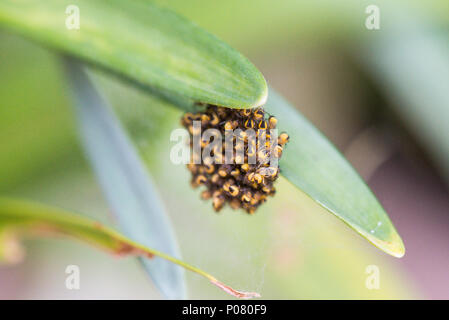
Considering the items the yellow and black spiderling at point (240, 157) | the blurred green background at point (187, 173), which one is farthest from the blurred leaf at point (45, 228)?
the blurred green background at point (187, 173)

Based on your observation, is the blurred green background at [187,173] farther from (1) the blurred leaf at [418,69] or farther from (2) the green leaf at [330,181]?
(2) the green leaf at [330,181]

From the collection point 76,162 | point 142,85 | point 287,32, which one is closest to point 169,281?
point 142,85

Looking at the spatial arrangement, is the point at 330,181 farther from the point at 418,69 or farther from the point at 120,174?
the point at 418,69

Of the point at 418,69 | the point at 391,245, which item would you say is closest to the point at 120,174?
the point at 391,245

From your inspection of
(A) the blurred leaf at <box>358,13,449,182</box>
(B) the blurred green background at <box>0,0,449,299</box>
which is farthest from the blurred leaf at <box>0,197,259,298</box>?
(A) the blurred leaf at <box>358,13,449,182</box>

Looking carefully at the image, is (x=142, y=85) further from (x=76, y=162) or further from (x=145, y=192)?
(x=76, y=162)
